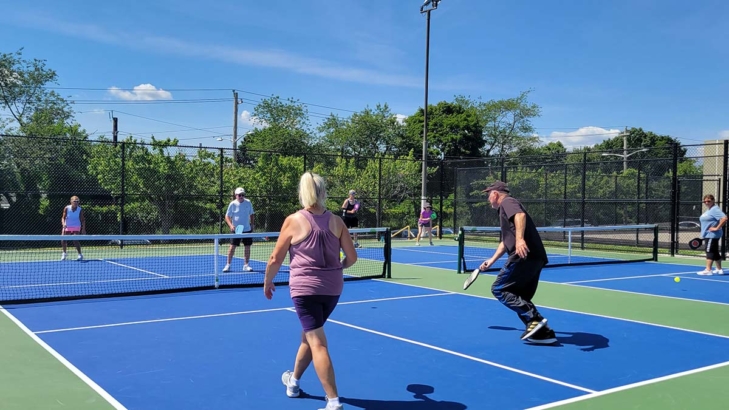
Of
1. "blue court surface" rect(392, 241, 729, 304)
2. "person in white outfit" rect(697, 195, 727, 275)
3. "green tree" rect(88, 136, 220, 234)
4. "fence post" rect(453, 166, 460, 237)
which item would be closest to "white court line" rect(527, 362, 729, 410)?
"blue court surface" rect(392, 241, 729, 304)

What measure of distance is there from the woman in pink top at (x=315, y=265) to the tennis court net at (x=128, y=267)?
5538 millimetres

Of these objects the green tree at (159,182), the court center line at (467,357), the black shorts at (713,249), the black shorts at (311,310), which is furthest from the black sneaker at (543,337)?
the green tree at (159,182)

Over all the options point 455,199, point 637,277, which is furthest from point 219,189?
point 637,277

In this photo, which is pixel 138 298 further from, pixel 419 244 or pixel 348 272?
pixel 419 244

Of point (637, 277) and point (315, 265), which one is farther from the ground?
point (315, 265)

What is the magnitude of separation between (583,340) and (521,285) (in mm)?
998

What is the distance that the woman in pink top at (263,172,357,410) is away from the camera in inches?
166

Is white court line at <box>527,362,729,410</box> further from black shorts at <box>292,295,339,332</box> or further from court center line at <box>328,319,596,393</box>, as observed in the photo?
black shorts at <box>292,295,339,332</box>

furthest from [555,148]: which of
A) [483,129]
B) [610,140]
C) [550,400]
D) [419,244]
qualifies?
[550,400]

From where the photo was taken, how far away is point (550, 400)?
187 inches

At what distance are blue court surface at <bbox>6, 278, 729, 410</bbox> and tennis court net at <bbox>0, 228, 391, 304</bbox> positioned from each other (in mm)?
1159

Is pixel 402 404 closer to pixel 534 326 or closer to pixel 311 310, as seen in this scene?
pixel 311 310

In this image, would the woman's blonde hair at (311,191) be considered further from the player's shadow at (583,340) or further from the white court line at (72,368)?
the player's shadow at (583,340)

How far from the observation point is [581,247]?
2084 centimetres
